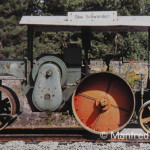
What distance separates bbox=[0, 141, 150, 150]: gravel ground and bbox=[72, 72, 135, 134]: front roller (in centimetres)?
57

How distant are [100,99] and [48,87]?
4.00 ft

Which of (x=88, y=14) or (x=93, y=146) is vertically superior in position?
(x=88, y=14)

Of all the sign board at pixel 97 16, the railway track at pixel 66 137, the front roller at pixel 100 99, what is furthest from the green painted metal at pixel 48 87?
the sign board at pixel 97 16

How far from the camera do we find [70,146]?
6.84 metres

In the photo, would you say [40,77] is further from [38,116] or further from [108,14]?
[38,116]

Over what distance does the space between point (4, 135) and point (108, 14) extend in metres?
3.68

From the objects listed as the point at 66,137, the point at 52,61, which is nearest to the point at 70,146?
the point at 66,137

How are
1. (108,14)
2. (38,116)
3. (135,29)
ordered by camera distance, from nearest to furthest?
1. (108,14)
2. (135,29)
3. (38,116)

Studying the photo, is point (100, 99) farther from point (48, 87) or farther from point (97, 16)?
point (97, 16)

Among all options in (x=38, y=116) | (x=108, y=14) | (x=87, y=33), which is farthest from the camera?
(x=38, y=116)

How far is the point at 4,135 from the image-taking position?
762cm

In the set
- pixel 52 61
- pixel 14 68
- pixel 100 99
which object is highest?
pixel 52 61

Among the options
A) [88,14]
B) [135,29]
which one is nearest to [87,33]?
[88,14]

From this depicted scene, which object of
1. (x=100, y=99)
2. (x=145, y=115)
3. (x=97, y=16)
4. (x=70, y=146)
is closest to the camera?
(x=70, y=146)
